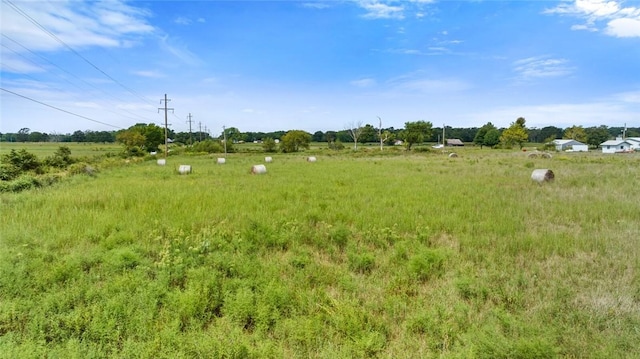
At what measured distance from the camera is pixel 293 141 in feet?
210

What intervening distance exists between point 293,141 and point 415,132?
27.7m

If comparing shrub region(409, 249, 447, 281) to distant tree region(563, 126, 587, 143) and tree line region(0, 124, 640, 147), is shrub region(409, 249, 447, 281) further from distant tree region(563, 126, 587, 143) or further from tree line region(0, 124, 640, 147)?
distant tree region(563, 126, 587, 143)

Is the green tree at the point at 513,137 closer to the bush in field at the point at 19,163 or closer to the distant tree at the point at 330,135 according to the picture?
the distant tree at the point at 330,135

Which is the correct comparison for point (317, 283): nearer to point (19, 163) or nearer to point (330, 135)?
point (19, 163)

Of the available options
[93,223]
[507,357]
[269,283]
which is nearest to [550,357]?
[507,357]

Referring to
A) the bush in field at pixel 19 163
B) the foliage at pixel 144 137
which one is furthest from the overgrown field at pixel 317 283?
the foliage at pixel 144 137

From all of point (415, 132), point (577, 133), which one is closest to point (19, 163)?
point (415, 132)

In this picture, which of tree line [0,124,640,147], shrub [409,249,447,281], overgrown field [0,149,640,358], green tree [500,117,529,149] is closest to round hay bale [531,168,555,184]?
overgrown field [0,149,640,358]

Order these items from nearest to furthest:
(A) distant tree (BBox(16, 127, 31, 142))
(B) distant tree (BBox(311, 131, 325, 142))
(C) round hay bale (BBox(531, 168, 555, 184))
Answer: (C) round hay bale (BBox(531, 168, 555, 184)) < (A) distant tree (BBox(16, 127, 31, 142)) < (B) distant tree (BBox(311, 131, 325, 142))

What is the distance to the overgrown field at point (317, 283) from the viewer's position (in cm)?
328

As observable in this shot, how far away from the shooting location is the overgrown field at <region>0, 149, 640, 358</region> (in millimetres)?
3275

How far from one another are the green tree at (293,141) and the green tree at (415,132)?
23.3 metres

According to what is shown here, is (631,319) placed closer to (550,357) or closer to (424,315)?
(550,357)

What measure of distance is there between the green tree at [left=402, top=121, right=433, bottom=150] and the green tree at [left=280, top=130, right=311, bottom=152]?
2327cm
